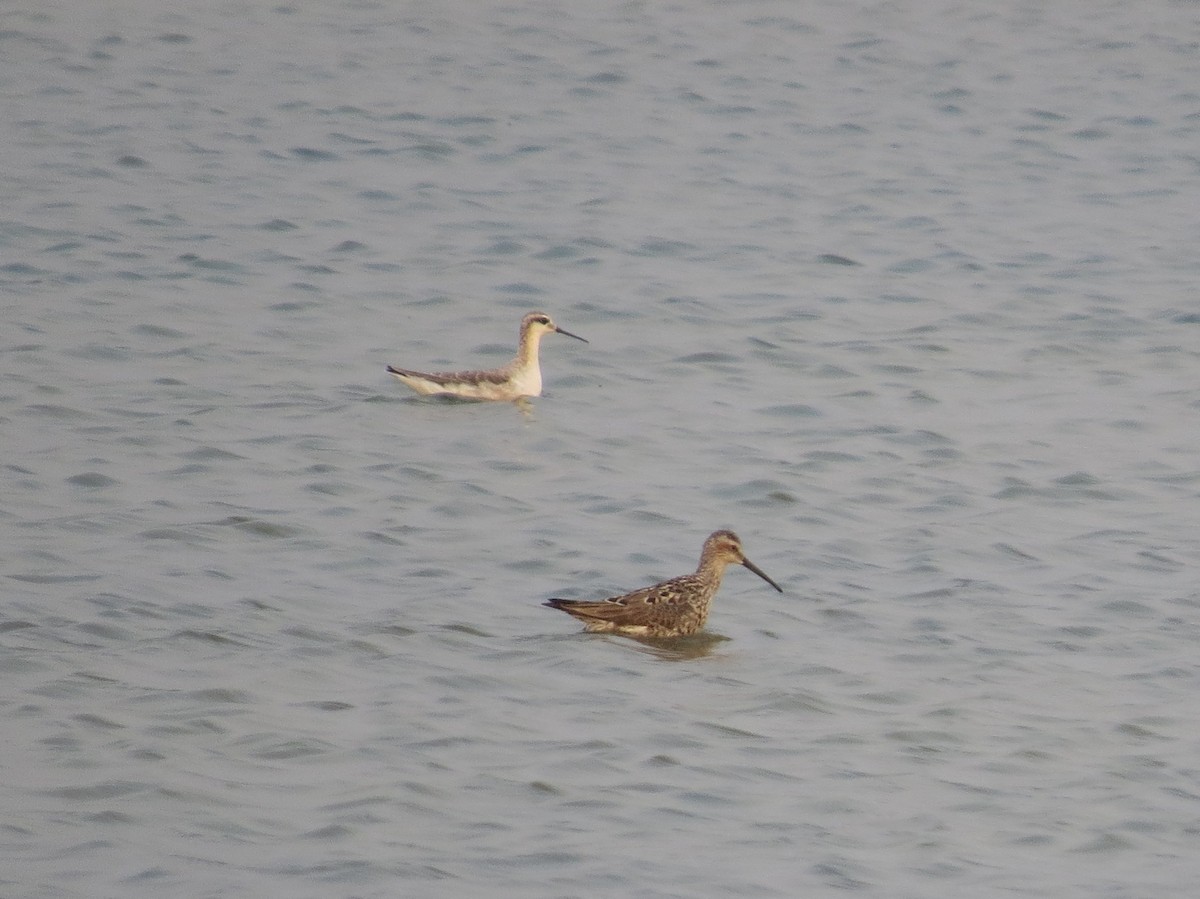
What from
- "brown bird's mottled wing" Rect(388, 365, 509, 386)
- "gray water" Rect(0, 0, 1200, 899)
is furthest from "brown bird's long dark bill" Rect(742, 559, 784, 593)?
"brown bird's mottled wing" Rect(388, 365, 509, 386)

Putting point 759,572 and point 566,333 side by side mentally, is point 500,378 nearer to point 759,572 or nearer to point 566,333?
point 566,333

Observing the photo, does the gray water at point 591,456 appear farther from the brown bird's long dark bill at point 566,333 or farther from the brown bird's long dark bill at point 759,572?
the brown bird's long dark bill at point 566,333

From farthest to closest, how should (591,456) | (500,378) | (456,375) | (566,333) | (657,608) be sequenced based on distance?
(566,333) < (500,378) < (456,375) < (591,456) < (657,608)

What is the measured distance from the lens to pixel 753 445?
15.9 meters

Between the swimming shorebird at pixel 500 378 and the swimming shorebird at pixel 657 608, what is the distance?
445 cm

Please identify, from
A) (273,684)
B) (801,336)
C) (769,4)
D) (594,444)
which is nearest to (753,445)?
(594,444)

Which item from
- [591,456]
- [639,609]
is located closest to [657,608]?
[639,609]

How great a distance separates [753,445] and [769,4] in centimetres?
1765

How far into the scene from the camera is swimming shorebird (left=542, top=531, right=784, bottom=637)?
11.9 m

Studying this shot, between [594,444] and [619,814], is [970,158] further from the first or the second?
[619,814]

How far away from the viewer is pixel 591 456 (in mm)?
15578

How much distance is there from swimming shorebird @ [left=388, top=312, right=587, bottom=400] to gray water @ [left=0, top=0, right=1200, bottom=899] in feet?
0.51

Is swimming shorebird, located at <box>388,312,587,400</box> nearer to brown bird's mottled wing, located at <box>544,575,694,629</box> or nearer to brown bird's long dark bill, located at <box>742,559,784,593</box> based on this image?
brown bird's long dark bill, located at <box>742,559,784,593</box>

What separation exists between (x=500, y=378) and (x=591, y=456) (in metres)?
1.58
